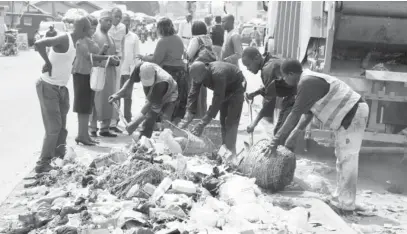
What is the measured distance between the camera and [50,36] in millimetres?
6336

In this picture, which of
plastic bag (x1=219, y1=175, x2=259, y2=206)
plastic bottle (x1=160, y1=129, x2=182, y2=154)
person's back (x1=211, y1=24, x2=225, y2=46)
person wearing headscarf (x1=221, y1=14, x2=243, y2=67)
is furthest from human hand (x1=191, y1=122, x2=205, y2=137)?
person's back (x1=211, y1=24, x2=225, y2=46)

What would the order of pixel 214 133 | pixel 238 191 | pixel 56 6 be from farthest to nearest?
1. pixel 56 6
2. pixel 214 133
3. pixel 238 191

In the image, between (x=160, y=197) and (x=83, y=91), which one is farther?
(x=83, y=91)

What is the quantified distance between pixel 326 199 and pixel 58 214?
8.17 ft

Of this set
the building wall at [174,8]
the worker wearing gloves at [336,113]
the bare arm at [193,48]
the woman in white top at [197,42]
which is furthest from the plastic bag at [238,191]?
the building wall at [174,8]

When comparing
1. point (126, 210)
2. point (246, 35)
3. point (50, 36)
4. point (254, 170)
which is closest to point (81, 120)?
point (50, 36)

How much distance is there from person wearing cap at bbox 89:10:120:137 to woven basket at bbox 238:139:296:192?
3199mm

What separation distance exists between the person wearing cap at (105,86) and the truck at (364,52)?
8.60 feet

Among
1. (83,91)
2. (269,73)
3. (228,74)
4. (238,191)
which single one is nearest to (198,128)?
(228,74)

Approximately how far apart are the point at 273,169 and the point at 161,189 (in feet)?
4.08

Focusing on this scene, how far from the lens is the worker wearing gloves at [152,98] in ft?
20.1

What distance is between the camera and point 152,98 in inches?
242

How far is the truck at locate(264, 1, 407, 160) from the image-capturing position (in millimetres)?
6789

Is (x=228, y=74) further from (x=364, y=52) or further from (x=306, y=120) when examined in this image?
(x=364, y=52)
